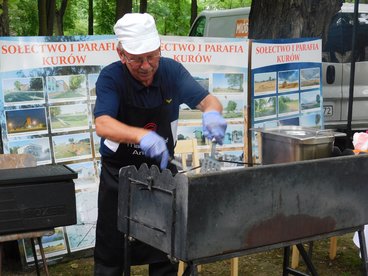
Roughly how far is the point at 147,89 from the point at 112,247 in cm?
91

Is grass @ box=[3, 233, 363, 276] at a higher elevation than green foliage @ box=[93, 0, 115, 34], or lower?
lower

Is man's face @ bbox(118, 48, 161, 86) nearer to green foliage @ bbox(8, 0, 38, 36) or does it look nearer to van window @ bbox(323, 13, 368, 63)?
van window @ bbox(323, 13, 368, 63)

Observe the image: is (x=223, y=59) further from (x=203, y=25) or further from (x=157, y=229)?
(x=203, y=25)

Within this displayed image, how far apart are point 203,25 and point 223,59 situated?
4400mm

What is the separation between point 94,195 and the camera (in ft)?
13.9

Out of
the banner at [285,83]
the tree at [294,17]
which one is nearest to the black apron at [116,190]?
the banner at [285,83]

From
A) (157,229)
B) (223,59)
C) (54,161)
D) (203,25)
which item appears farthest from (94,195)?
(203,25)

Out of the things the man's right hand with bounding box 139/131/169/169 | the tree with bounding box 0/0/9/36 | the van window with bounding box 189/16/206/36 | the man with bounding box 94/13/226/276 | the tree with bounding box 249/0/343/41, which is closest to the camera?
the man's right hand with bounding box 139/131/169/169

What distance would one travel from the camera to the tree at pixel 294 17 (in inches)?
202

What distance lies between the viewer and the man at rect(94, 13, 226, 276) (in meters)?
2.51

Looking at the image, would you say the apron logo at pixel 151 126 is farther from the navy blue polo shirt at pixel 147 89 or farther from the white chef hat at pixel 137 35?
the white chef hat at pixel 137 35

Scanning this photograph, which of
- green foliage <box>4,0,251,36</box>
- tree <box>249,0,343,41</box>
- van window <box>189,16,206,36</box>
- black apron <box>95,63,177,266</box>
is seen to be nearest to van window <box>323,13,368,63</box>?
tree <box>249,0,343,41</box>

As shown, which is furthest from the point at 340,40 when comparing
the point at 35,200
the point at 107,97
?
the point at 35,200

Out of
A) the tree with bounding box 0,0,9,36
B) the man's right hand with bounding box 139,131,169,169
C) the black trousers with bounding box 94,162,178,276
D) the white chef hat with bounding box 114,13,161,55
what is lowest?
the black trousers with bounding box 94,162,178,276
